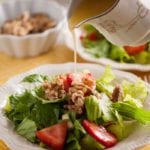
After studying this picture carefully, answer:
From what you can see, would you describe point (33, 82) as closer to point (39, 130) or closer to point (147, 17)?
point (39, 130)

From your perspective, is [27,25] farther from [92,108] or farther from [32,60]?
[92,108]

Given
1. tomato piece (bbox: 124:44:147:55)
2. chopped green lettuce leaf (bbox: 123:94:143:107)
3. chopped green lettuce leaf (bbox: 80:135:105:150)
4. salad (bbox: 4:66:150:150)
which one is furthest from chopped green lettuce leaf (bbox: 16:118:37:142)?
tomato piece (bbox: 124:44:147:55)

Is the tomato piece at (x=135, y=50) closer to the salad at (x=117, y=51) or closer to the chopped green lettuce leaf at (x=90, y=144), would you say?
the salad at (x=117, y=51)

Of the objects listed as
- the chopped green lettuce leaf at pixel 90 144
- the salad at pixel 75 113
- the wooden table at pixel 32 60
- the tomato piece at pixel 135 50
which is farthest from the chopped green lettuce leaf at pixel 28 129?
the tomato piece at pixel 135 50

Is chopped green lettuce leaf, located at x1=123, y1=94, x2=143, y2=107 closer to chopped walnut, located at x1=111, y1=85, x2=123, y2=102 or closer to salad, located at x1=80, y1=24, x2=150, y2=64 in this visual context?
chopped walnut, located at x1=111, y1=85, x2=123, y2=102

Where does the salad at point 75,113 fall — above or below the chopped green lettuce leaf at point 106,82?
below

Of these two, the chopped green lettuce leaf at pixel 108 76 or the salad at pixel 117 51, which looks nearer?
the chopped green lettuce leaf at pixel 108 76

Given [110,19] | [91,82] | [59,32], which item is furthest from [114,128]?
[59,32]
